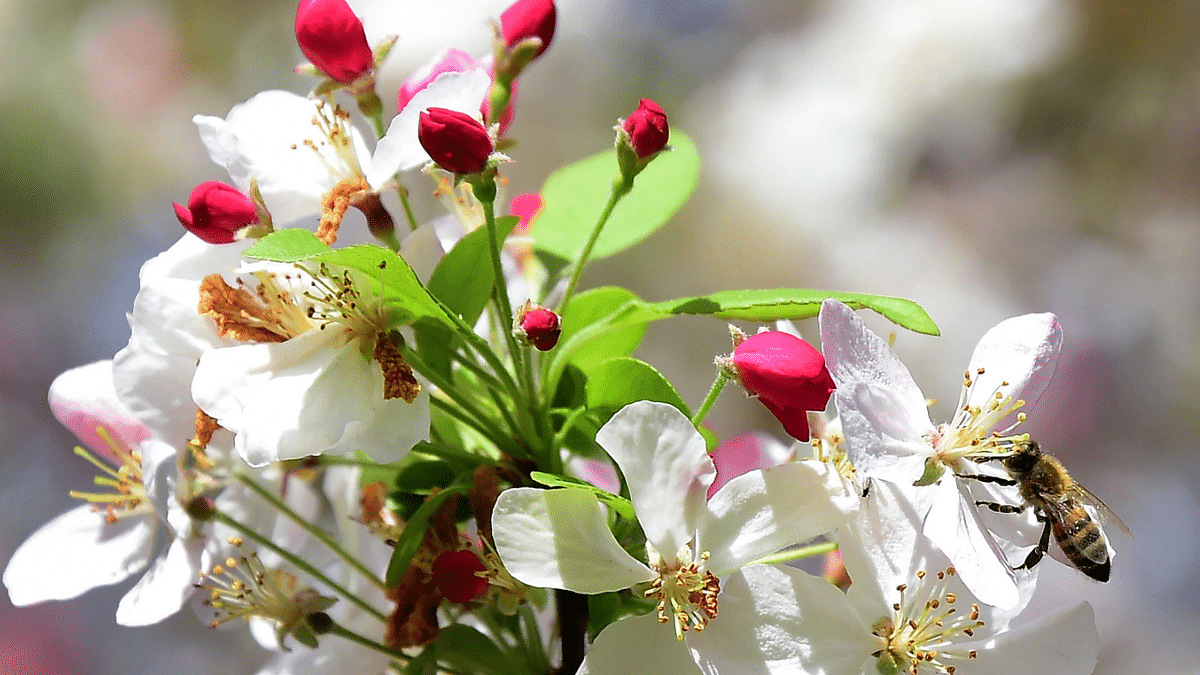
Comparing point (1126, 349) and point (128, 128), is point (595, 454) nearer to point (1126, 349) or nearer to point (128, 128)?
point (1126, 349)

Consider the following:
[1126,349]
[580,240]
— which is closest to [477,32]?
[1126,349]

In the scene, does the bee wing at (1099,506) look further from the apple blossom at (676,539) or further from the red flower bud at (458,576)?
the red flower bud at (458,576)

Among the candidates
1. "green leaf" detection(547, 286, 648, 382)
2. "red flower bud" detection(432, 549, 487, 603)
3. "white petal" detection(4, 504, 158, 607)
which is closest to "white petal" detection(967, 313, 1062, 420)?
"green leaf" detection(547, 286, 648, 382)

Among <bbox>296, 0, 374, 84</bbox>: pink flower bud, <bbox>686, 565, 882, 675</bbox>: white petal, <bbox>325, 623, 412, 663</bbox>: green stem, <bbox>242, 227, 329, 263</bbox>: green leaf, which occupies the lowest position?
<bbox>325, 623, 412, 663</bbox>: green stem

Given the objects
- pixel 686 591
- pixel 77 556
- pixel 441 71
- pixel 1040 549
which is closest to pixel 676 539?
pixel 686 591

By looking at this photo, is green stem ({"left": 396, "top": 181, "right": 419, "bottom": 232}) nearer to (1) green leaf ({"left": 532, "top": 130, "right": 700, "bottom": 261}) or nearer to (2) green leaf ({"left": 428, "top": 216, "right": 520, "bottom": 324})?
(2) green leaf ({"left": 428, "top": 216, "right": 520, "bottom": 324})
